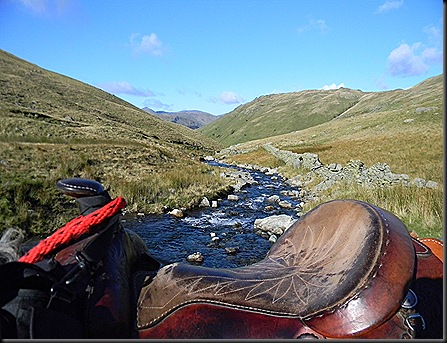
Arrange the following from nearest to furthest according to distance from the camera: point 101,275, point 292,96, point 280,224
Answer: point 101,275
point 280,224
point 292,96

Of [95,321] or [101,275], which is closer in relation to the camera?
[95,321]

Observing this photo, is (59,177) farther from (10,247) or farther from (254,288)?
(254,288)

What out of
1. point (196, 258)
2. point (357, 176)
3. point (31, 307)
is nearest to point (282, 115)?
point (357, 176)

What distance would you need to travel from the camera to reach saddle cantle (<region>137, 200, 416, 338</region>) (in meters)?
1.15

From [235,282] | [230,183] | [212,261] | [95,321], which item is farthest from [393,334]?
[230,183]

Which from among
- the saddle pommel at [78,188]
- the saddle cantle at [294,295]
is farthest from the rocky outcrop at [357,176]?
the saddle pommel at [78,188]

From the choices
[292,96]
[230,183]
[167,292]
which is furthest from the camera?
[292,96]

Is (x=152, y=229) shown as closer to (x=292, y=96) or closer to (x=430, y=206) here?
(x=430, y=206)

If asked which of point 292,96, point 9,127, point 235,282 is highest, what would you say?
point 292,96

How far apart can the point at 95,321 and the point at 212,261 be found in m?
5.69

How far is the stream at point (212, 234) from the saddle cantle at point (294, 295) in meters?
4.27

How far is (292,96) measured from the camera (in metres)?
170

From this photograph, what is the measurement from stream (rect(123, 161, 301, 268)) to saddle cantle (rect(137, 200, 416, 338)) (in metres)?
4.27

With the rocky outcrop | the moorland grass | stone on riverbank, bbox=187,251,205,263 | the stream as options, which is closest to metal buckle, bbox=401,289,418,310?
the moorland grass
